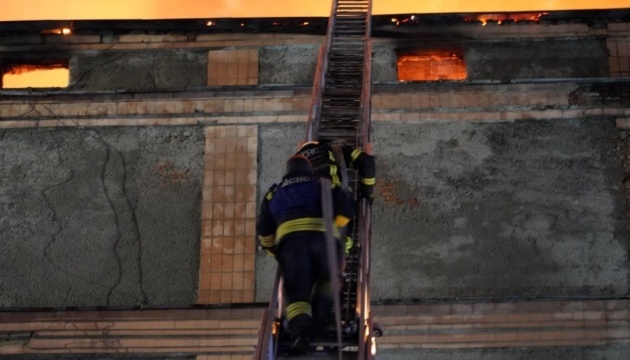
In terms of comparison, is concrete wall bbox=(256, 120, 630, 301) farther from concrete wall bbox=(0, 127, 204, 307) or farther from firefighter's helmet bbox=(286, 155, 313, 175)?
firefighter's helmet bbox=(286, 155, 313, 175)

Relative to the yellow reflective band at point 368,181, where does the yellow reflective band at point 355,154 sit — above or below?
above

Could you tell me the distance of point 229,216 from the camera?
424 inches

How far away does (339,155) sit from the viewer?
769 centimetres

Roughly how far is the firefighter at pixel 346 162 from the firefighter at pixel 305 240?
12.3 inches

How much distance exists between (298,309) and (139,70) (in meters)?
6.18

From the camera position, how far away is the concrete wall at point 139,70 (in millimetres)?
11516

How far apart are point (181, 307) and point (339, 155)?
12.6 feet

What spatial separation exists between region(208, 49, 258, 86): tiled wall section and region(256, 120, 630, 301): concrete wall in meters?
0.85

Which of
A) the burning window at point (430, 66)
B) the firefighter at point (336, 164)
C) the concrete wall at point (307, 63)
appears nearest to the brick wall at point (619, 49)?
the concrete wall at point (307, 63)

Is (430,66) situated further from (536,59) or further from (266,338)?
(266,338)

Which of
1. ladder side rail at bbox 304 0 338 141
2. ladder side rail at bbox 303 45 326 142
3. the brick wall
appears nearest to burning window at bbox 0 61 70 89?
ladder side rail at bbox 304 0 338 141

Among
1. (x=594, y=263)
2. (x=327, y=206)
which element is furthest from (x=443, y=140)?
(x=327, y=206)

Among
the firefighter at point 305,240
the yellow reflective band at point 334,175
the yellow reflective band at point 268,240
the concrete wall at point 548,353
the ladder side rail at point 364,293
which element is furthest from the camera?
the concrete wall at point 548,353

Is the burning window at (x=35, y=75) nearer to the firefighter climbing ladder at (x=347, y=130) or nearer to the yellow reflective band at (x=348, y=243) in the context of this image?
the firefighter climbing ladder at (x=347, y=130)
